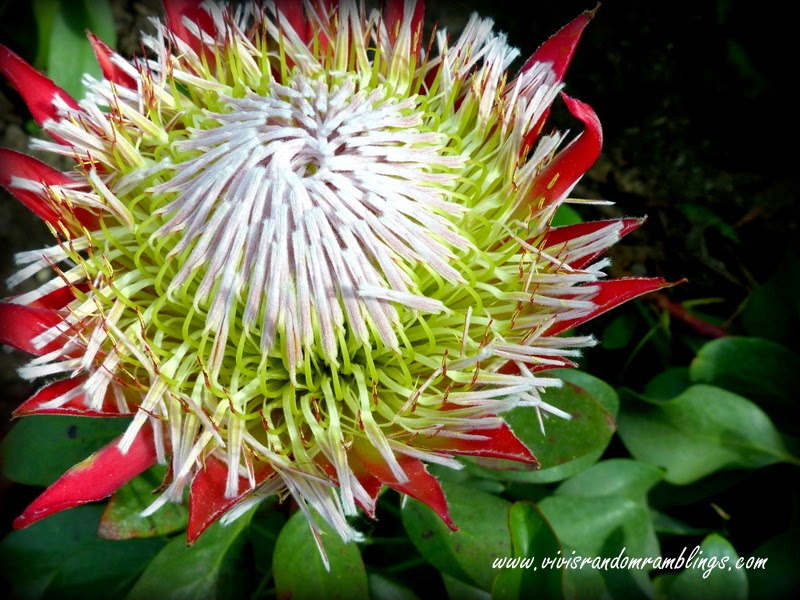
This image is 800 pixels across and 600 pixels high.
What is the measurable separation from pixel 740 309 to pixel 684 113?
0.56 meters

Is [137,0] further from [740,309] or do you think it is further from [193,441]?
[740,309]

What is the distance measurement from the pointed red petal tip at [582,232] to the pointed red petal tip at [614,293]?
0.17ft

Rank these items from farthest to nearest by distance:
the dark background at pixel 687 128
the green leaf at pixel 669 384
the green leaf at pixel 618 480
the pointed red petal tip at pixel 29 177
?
the dark background at pixel 687 128 → the green leaf at pixel 669 384 → the green leaf at pixel 618 480 → the pointed red petal tip at pixel 29 177

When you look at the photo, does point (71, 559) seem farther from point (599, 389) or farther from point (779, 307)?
point (779, 307)

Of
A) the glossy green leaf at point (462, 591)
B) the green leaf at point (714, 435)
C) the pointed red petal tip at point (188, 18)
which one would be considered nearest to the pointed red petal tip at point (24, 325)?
the pointed red petal tip at point (188, 18)

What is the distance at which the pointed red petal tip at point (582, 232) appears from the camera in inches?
42.6

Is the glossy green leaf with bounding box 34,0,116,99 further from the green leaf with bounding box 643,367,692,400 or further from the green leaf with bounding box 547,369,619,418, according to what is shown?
the green leaf with bounding box 643,367,692,400

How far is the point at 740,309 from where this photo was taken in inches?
70.3

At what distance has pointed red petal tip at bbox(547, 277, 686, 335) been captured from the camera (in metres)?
1.01

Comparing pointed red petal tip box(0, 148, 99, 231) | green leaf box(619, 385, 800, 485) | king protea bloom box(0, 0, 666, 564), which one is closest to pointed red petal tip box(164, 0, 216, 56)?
king protea bloom box(0, 0, 666, 564)

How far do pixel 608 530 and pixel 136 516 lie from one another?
2.81 feet

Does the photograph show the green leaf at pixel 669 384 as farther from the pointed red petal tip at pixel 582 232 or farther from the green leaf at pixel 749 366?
the pointed red petal tip at pixel 582 232

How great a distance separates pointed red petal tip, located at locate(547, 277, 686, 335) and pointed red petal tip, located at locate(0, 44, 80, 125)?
87cm

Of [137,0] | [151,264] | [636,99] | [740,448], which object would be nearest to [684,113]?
[636,99]
